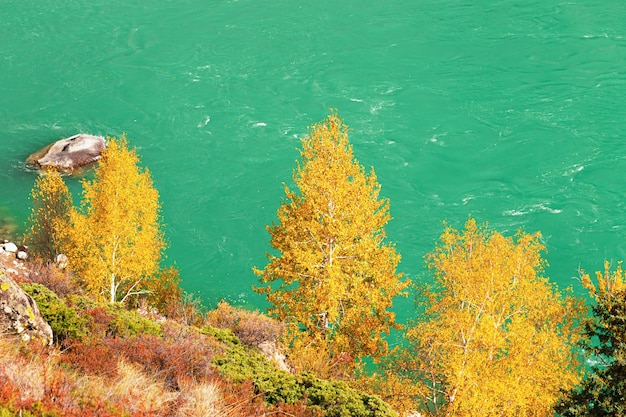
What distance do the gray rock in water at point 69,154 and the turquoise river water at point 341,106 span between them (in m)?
1.95

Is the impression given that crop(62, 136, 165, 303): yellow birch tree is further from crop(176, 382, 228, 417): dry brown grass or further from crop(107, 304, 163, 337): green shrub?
crop(176, 382, 228, 417): dry brown grass

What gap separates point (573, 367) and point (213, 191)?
35.5 meters

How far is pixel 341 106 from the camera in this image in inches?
2820

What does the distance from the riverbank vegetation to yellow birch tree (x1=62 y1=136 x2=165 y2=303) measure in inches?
4.4

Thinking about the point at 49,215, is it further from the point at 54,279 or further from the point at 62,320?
the point at 62,320

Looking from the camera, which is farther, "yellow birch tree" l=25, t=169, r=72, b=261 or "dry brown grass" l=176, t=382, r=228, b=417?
"yellow birch tree" l=25, t=169, r=72, b=261

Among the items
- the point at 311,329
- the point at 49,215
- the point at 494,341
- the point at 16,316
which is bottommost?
the point at 49,215

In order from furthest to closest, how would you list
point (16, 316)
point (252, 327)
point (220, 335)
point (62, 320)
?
point (252, 327) < point (220, 335) < point (62, 320) < point (16, 316)

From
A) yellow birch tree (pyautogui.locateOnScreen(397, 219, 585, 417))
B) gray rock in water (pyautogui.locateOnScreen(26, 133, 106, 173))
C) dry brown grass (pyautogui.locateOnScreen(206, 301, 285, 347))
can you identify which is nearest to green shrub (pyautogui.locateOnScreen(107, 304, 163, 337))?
dry brown grass (pyautogui.locateOnScreen(206, 301, 285, 347))

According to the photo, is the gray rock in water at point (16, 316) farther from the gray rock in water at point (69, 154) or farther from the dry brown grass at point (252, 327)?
the gray rock in water at point (69, 154)

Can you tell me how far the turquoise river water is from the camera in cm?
5719

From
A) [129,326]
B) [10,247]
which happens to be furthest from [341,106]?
[129,326]

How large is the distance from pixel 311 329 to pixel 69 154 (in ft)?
134

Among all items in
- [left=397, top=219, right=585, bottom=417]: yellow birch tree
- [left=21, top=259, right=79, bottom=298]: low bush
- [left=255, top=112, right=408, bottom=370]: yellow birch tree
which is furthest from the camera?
[left=21, top=259, right=79, bottom=298]: low bush
